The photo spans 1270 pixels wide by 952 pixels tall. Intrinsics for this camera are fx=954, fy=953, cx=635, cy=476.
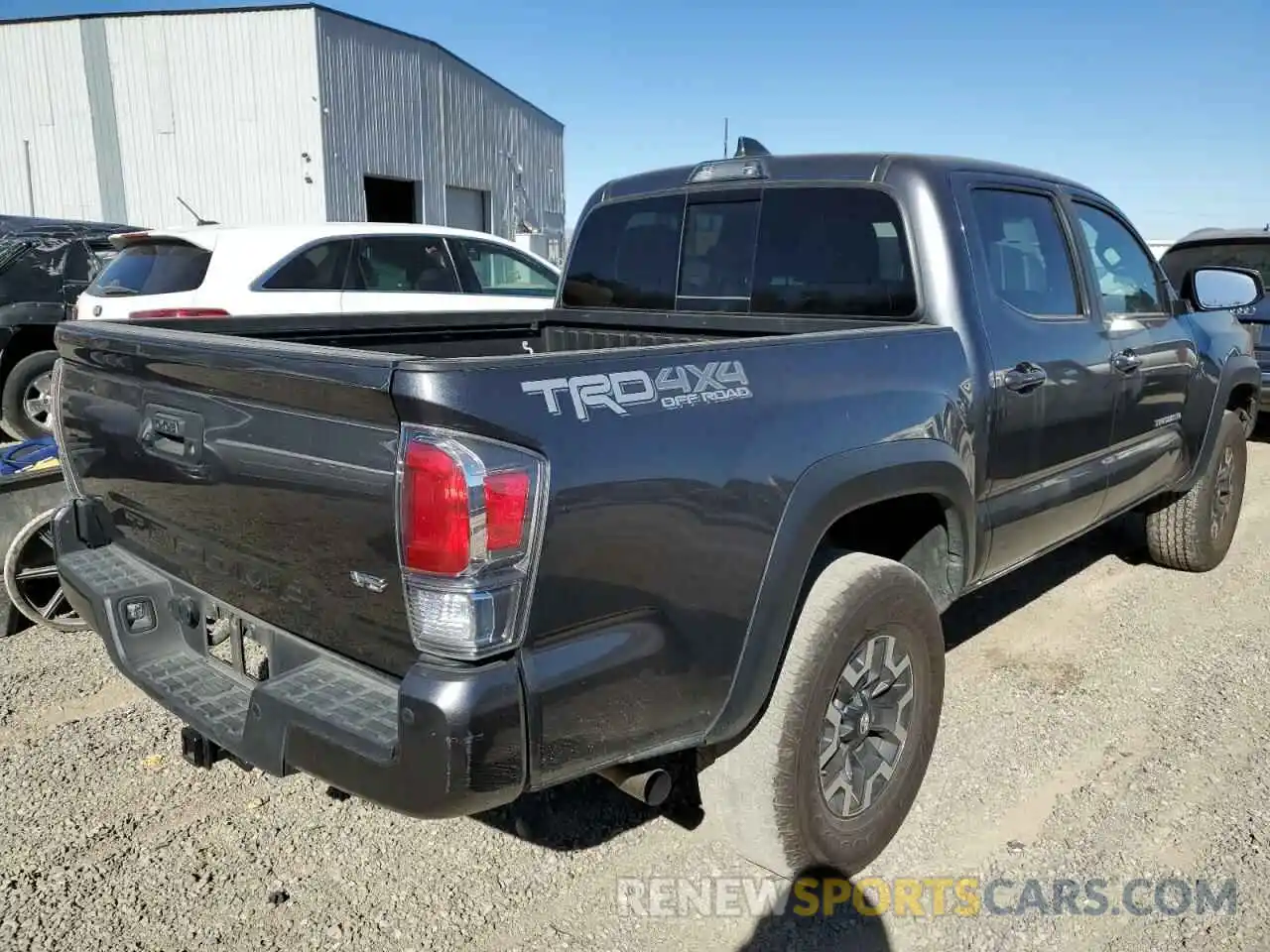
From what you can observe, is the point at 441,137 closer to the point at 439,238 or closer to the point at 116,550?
the point at 439,238

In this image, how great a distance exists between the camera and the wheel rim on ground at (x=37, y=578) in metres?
4.07

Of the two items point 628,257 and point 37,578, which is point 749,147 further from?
point 37,578

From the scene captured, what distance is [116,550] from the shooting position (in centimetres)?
279

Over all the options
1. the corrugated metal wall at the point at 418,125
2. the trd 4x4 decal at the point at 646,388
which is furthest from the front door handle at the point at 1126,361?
the corrugated metal wall at the point at 418,125

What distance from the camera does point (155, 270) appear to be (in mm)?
6945

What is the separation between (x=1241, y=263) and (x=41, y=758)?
9595mm

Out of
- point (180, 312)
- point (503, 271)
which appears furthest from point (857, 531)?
point (503, 271)

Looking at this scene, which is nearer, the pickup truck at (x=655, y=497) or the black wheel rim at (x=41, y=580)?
the pickup truck at (x=655, y=497)

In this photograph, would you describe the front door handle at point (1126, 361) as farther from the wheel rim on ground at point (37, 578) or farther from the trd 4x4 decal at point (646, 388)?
the wheel rim on ground at point (37, 578)

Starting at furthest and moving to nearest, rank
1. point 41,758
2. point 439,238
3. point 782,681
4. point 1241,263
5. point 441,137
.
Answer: point 441,137 → point 1241,263 → point 439,238 → point 41,758 → point 782,681

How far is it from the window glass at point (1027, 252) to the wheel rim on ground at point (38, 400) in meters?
7.69

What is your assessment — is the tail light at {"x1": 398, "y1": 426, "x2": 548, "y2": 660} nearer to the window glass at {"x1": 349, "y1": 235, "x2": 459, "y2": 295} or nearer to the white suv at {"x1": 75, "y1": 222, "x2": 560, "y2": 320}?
the white suv at {"x1": 75, "y1": 222, "x2": 560, "y2": 320}

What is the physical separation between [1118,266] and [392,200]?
20099 mm

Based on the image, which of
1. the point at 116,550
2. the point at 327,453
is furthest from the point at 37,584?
the point at 327,453
